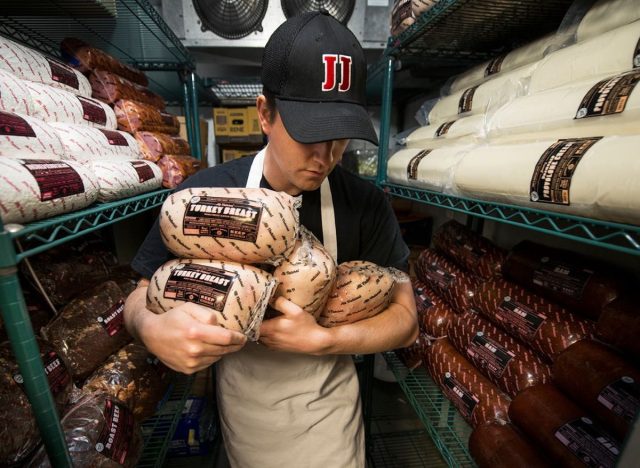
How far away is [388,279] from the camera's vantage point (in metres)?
0.80

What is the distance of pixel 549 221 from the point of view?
725 millimetres

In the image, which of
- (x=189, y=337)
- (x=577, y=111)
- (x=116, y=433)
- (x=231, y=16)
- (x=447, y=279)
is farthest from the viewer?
(x=231, y=16)

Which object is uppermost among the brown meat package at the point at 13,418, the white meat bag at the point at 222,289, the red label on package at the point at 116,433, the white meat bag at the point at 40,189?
the white meat bag at the point at 40,189

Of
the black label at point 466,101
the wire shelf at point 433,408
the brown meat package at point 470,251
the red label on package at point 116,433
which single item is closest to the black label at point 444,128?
the black label at point 466,101

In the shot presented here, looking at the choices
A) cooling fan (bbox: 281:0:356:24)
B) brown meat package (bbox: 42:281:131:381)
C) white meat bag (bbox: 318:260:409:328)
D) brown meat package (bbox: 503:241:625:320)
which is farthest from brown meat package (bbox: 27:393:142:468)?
cooling fan (bbox: 281:0:356:24)

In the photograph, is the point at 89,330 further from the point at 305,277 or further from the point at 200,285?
the point at 305,277

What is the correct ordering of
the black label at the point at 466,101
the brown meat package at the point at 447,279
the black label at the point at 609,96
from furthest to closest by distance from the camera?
the brown meat package at the point at 447,279
the black label at the point at 466,101
the black label at the point at 609,96

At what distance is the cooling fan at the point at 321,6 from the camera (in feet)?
6.66

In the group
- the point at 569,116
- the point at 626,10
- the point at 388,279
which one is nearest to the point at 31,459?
the point at 388,279

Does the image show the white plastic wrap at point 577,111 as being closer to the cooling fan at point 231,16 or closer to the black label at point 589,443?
the black label at point 589,443

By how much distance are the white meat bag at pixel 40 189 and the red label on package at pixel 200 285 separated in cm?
33

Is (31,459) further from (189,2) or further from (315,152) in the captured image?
(189,2)

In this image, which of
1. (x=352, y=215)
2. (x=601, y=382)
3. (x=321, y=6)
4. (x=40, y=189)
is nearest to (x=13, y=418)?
(x=40, y=189)

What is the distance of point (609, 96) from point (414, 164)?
0.72 m
